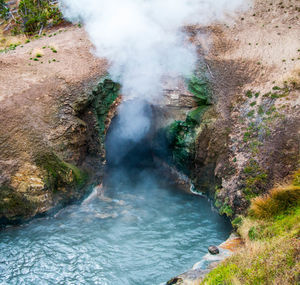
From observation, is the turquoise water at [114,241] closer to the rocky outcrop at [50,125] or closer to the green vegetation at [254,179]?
the rocky outcrop at [50,125]

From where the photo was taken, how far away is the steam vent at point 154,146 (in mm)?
8734

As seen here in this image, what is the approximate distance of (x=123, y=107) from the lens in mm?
14062

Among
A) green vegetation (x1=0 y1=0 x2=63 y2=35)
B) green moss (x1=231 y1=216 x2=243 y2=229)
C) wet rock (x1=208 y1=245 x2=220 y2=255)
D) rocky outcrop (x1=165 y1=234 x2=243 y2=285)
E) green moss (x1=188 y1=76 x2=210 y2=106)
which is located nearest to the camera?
rocky outcrop (x1=165 y1=234 x2=243 y2=285)

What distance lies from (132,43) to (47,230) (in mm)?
8557

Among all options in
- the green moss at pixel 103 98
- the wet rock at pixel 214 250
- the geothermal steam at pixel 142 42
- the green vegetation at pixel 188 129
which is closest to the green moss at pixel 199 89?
the green vegetation at pixel 188 129

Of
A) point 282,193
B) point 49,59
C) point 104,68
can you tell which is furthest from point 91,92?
point 282,193

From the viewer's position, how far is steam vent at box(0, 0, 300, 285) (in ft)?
28.7

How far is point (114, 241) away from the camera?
32.9 ft

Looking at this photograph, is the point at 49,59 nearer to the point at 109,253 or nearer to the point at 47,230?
the point at 47,230

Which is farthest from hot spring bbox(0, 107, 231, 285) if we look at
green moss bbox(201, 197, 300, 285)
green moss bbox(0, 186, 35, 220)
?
green moss bbox(201, 197, 300, 285)

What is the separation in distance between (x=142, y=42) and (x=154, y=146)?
16.1 feet

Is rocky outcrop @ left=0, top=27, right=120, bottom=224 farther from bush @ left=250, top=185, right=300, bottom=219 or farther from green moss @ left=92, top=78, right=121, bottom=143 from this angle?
bush @ left=250, top=185, right=300, bottom=219

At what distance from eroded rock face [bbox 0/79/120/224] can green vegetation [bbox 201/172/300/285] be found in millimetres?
6052

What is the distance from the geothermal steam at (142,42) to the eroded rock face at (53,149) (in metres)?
1.14
